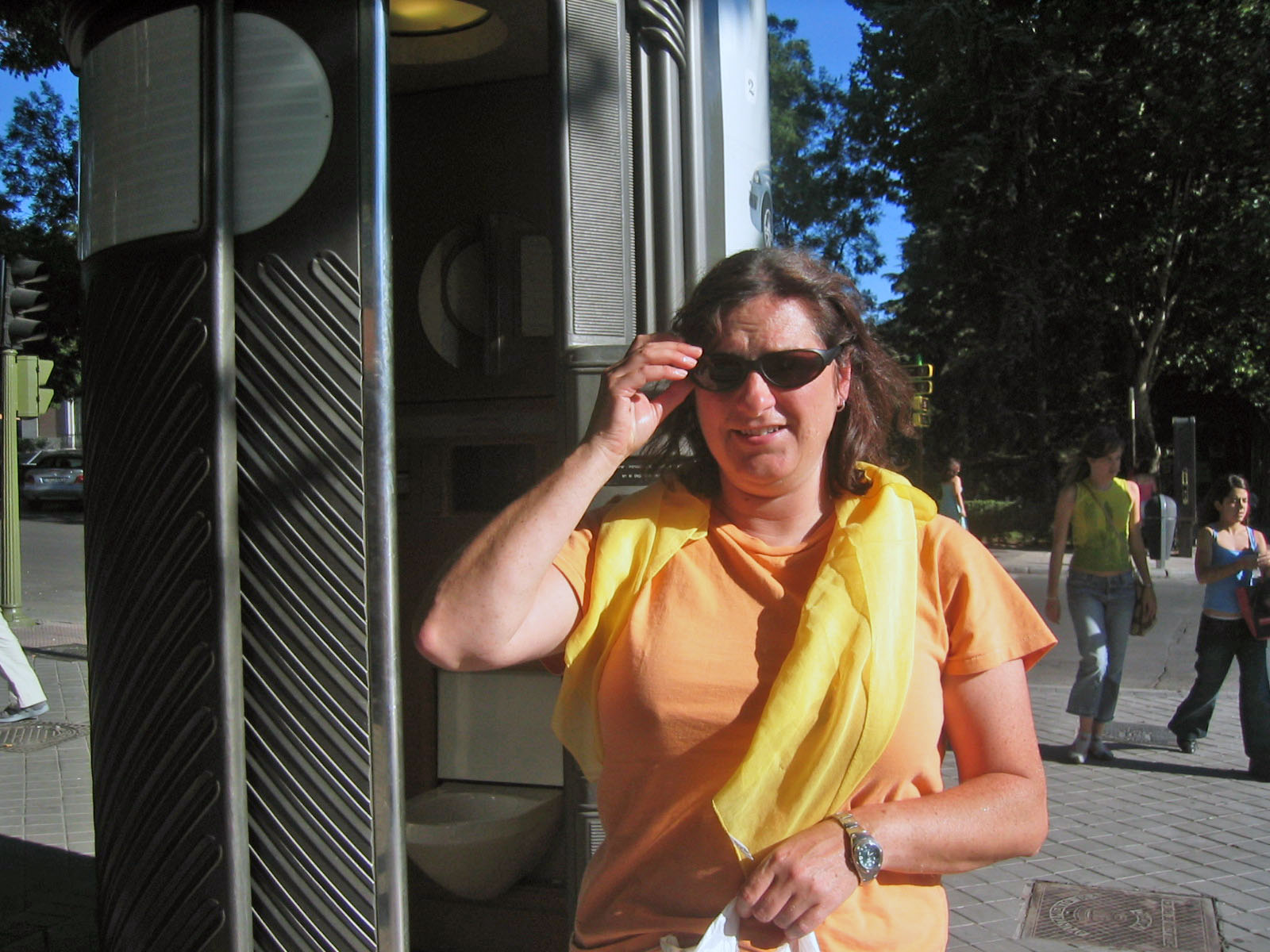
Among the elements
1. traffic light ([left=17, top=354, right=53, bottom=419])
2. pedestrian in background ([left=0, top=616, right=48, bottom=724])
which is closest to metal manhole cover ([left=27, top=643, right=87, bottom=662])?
traffic light ([left=17, top=354, right=53, bottom=419])

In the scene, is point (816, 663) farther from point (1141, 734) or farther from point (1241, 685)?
point (1141, 734)

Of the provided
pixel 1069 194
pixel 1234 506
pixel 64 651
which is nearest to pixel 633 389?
pixel 1234 506

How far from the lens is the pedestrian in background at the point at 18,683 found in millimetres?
6828

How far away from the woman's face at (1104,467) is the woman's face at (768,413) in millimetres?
5029

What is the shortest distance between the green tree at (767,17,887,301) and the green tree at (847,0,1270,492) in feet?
8.22

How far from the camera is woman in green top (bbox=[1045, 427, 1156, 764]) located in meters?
6.20

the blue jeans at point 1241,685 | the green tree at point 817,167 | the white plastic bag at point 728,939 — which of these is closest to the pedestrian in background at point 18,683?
the white plastic bag at point 728,939

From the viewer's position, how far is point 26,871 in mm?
4566

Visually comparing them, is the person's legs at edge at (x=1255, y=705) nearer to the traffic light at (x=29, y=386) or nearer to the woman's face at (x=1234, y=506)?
the woman's face at (x=1234, y=506)

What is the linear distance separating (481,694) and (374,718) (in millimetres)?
1025

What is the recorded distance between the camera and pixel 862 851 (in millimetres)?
1551

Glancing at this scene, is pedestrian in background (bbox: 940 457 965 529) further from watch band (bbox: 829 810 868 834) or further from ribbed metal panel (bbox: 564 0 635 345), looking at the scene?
watch band (bbox: 829 810 868 834)

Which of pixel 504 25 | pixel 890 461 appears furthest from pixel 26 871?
pixel 890 461

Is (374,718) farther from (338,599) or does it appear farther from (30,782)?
(30,782)
